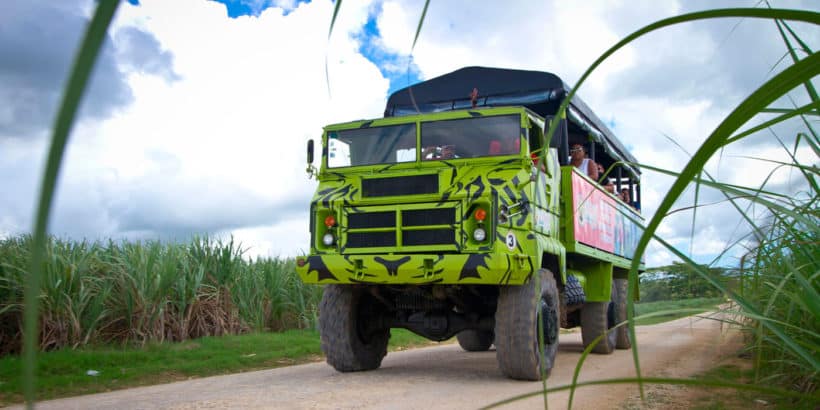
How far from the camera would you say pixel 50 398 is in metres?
6.14

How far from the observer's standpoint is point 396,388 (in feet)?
19.5

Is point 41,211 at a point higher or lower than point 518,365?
higher

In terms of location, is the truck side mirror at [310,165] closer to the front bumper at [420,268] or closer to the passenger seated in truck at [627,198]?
the front bumper at [420,268]

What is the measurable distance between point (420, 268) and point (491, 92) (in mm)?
3316

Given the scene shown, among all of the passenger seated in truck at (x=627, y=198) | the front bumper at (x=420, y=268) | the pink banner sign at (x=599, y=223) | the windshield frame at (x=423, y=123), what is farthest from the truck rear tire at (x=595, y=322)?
the windshield frame at (x=423, y=123)

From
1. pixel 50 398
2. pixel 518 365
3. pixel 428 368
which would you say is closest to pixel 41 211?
pixel 518 365

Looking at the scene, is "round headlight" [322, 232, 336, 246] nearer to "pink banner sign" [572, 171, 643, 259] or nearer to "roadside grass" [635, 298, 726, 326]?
"pink banner sign" [572, 171, 643, 259]

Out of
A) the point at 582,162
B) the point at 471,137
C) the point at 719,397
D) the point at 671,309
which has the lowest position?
the point at 719,397

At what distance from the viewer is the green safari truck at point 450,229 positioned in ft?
20.6

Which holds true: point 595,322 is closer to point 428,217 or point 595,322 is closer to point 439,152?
point 439,152

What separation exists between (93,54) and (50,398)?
22.3ft

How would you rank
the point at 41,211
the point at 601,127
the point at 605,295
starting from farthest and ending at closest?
the point at 601,127
the point at 605,295
the point at 41,211

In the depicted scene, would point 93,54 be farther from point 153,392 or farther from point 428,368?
point 428,368

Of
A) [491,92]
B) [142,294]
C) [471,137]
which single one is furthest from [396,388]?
[142,294]
